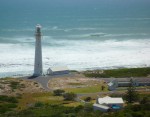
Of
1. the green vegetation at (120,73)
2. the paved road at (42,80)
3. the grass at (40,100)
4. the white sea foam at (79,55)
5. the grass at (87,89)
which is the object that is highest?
the white sea foam at (79,55)

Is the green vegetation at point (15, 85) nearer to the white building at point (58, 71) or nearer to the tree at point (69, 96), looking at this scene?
the white building at point (58, 71)

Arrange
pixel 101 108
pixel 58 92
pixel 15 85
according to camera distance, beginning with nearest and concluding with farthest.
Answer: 1. pixel 101 108
2. pixel 58 92
3. pixel 15 85

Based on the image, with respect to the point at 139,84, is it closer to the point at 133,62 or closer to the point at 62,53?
the point at 133,62

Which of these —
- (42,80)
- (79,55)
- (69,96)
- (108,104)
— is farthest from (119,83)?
(79,55)

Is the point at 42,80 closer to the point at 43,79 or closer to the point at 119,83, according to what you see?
the point at 43,79

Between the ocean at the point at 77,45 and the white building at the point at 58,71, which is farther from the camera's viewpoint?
the ocean at the point at 77,45

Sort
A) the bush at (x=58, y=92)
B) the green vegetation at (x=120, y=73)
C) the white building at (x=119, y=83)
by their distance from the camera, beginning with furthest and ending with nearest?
the green vegetation at (x=120, y=73) < the white building at (x=119, y=83) < the bush at (x=58, y=92)

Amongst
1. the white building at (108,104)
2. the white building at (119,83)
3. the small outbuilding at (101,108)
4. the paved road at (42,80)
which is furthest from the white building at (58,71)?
the small outbuilding at (101,108)

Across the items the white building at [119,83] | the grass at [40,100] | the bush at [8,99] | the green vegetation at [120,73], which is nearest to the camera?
the grass at [40,100]

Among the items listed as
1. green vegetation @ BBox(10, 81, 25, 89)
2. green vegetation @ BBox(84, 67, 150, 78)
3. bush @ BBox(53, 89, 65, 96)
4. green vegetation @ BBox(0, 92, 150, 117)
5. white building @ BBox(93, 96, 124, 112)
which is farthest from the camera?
green vegetation @ BBox(84, 67, 150, 78)

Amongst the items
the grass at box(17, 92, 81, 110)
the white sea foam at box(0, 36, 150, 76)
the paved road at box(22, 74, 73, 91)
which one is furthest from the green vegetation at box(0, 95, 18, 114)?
the white sea foam at box(0, 36, 150, 76)

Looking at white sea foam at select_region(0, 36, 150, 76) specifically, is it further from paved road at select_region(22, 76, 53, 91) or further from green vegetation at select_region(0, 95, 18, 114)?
green vegetation at select_region(0, 95, 18, 114)

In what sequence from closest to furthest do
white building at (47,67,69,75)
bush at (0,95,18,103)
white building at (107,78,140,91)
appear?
1. bush at (0,95,18,103)
2. white building at (107,78,140,91)
3. white building at (47,67,69,75)
